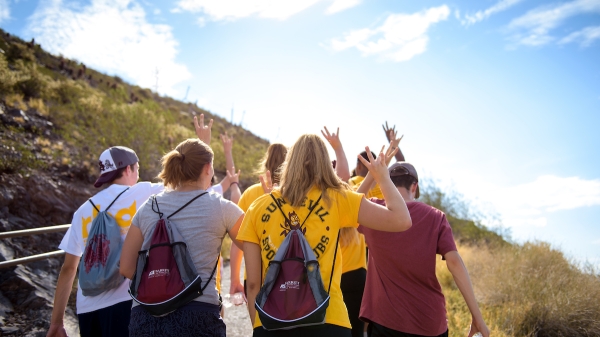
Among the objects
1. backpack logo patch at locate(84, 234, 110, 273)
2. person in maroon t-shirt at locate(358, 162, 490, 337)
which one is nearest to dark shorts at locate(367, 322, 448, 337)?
person in maroon t-shirt at locate(358, 162, 490, 337)

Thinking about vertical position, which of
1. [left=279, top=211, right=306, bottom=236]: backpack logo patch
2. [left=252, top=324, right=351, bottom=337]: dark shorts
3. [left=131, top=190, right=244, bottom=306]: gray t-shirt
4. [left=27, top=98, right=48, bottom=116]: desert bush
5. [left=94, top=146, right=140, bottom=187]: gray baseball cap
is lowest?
[left=252, top=324, right=351, bottom=337]: dark shorts

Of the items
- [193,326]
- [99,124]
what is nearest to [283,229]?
[193,326]

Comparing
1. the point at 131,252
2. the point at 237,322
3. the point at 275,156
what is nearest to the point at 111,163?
the point at 131,252

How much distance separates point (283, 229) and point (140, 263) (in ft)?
2.73

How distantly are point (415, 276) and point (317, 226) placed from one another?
1119mm

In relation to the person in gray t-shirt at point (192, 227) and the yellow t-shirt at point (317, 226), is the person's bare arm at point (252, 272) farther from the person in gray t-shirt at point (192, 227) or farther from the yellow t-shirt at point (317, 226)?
the person in gray t-shirt at point (192, 227)

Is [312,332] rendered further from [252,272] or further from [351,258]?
[351,258]

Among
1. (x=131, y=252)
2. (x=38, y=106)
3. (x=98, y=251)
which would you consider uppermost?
(x=38, y=106)

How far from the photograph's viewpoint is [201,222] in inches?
102

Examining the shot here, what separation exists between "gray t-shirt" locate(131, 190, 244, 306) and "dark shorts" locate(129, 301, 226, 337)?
75 mm

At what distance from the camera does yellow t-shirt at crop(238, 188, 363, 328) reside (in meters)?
2.35

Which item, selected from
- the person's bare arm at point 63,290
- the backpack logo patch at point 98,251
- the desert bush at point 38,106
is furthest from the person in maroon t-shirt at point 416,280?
the desert bush at point 38,106

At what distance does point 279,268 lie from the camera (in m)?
2.24

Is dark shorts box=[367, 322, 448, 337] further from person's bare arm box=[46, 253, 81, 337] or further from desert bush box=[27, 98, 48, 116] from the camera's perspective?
desert bush box=[27, 98, 48, 116]
